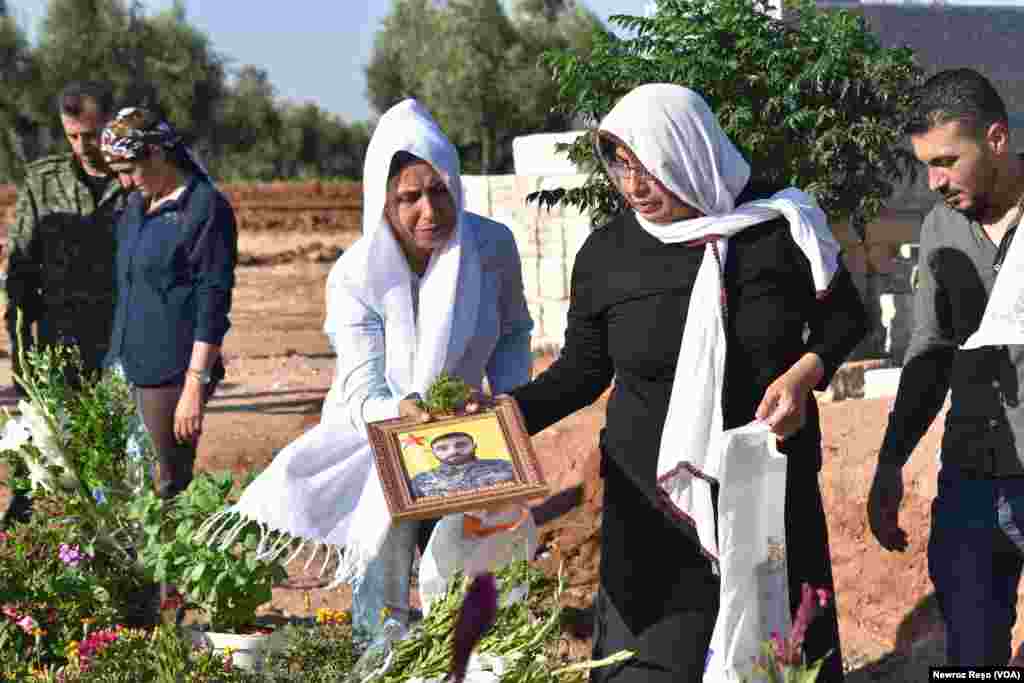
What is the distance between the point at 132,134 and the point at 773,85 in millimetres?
4539

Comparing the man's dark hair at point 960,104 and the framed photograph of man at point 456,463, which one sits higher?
the man's dark hair at point 960,104

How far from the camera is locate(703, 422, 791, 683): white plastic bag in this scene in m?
3.31

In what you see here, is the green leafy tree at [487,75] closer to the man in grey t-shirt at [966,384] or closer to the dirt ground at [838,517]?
the dirt ground at [838,517]

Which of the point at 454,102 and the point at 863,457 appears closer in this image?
the point at 863,457

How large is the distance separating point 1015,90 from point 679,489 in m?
10.5


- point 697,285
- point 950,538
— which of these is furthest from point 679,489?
point 950,538

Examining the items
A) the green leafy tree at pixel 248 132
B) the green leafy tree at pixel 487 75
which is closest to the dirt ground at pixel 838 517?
the green leafy tree at pixel 487 75

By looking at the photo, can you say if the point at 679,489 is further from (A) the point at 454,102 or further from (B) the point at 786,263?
(A) the point at 454,102

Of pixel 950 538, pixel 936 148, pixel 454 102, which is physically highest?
pixel 936 148

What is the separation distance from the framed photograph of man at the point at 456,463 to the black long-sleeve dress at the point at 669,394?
0.23 metres

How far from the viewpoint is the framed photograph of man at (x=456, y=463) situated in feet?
11.2

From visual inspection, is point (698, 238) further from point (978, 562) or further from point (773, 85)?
point (773, 85)

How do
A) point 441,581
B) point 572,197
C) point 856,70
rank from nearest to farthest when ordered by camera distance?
1. point 441,581
2. point 572,197
3. point 856,70

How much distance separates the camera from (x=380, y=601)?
4164 millimetres
